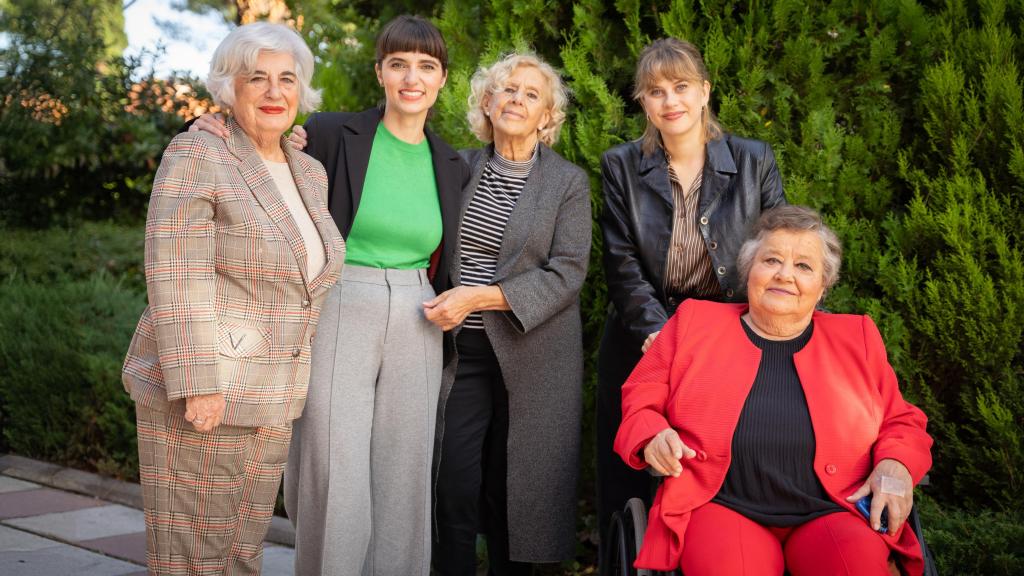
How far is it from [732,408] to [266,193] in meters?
1.39

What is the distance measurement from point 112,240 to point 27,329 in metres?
1.94

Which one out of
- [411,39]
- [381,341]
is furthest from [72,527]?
[411,39]

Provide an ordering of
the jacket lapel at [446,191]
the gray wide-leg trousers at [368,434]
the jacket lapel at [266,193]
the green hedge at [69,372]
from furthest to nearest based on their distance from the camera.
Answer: the green hedge at [69,372] < the jacket lapel at [446,191] < the gray wide-leg trousers at [368,434] < the jacket lapel at [266,193]

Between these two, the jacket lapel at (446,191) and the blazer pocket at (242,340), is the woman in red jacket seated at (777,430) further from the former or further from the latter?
the blazer pocket at (242,340)

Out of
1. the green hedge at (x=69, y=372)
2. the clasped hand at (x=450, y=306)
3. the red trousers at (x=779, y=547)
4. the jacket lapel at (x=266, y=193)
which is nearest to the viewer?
the red trousers at (x=779, y=547)

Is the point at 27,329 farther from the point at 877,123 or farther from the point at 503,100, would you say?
the point at 877,123

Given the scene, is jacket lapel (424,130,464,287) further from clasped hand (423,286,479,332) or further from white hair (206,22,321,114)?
white hair (206,22,321,114)

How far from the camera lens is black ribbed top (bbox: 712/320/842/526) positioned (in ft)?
7.93

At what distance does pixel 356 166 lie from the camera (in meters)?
2.86

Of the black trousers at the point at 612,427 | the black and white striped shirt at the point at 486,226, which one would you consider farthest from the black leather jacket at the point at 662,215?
the black and white striped shirt at the point at 486,226

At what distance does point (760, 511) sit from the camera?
7.98ft

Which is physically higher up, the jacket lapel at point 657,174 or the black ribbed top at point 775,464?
the jacket lapel at point 657,174

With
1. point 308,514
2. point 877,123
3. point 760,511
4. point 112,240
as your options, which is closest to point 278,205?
point 308,514

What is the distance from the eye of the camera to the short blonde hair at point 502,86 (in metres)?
3.17
